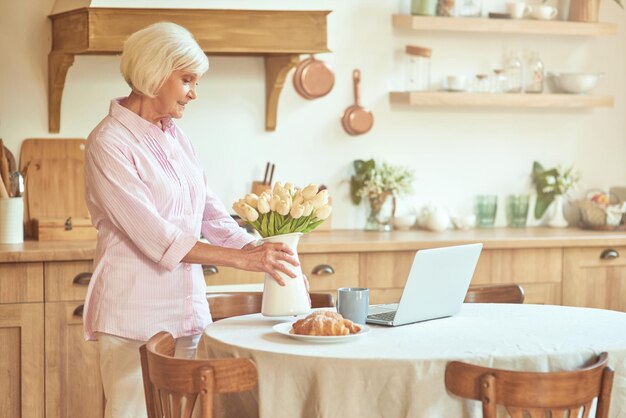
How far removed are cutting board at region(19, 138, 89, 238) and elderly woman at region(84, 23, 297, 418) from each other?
1505mm

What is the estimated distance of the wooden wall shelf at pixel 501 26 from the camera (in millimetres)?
4543

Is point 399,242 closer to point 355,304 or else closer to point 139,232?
point 355,304

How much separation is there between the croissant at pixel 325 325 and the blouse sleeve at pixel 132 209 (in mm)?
396

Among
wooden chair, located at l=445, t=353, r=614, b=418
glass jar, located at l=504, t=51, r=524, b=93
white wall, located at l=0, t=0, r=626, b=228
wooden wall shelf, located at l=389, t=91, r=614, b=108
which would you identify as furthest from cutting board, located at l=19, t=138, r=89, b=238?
wooden chair, located at l=445, t=353, r=614, b=418

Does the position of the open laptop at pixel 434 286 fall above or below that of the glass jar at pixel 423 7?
below

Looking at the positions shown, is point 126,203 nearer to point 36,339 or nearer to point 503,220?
point 36,339

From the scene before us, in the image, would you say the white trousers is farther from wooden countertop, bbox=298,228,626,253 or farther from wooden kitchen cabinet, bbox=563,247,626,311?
wooden kitchen cabinet, bbox=563,247,626,311

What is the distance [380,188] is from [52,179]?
1.39 m

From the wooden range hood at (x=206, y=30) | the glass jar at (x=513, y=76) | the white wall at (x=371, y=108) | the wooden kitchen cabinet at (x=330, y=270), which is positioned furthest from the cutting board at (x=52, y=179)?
the glass jar at (x=513, y=76)

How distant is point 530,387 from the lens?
218 centimetres

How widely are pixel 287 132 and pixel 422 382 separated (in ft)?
7.92

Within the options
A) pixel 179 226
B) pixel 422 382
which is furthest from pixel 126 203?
pixel 422 382

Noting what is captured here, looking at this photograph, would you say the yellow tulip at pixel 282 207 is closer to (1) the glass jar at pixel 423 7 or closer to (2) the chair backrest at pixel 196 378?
(2) the chair backrest at pixel 196 378

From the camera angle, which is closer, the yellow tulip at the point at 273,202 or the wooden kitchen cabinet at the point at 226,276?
the yellow tulip at the point at 273,202
